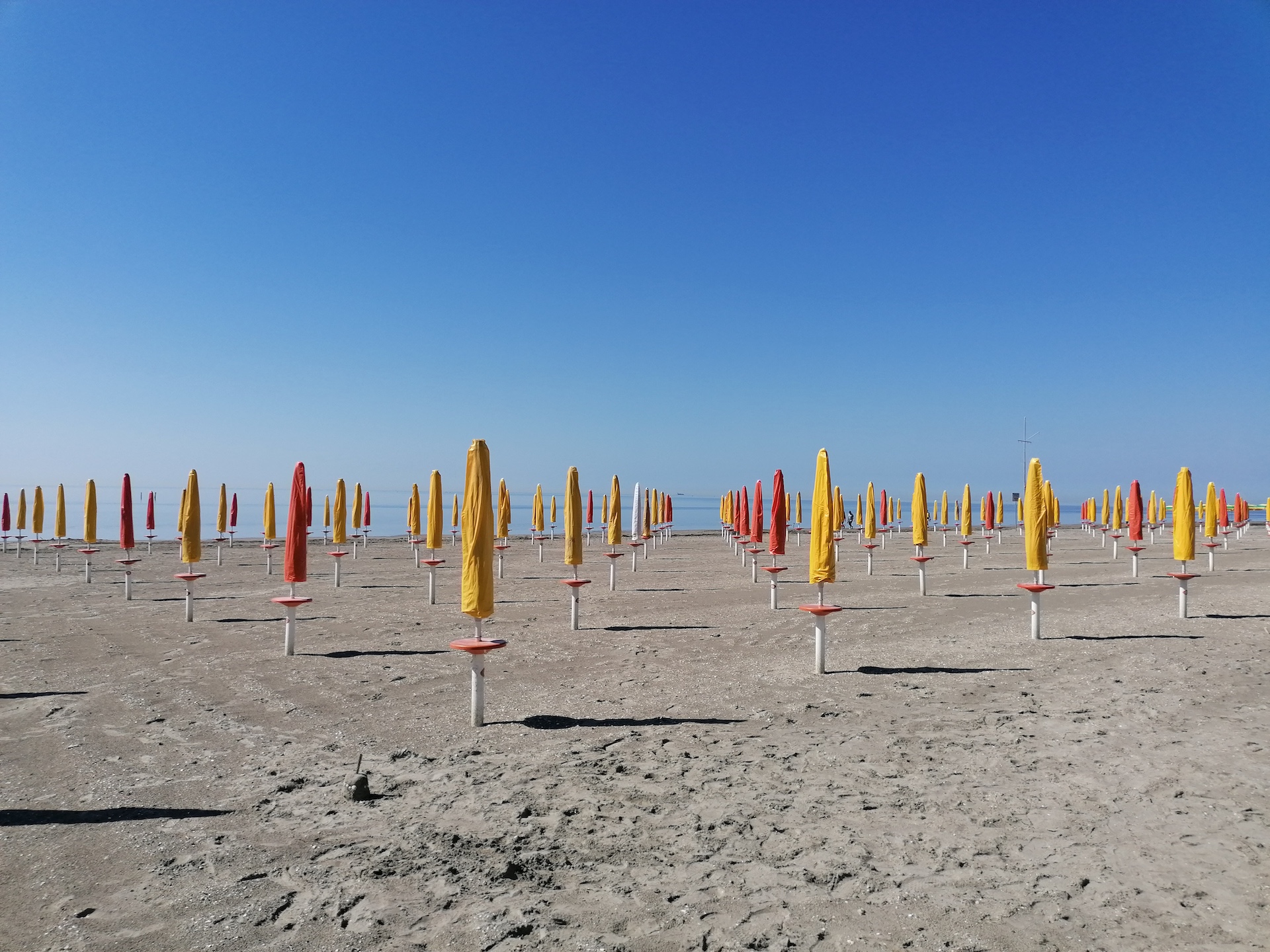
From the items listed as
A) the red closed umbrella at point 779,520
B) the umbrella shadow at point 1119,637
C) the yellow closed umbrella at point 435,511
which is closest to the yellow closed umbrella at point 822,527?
the red closed umbrella at point 779,520

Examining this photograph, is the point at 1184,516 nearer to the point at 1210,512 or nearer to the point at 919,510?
the point at 919,510

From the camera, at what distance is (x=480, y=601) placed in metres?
7.50

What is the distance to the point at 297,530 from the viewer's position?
9945mm

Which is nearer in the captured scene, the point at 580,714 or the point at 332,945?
the point at 332,945

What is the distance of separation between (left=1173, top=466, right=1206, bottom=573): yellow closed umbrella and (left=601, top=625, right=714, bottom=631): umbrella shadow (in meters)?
8.92

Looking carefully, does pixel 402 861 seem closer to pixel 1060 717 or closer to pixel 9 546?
pixel 1060 717

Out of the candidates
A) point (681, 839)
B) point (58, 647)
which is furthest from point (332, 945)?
point (58, 647)

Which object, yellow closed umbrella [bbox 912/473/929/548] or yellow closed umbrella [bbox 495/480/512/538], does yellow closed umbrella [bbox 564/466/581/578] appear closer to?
yellow closed umbrella [bbox 912/473/929/548]

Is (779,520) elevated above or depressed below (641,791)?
above

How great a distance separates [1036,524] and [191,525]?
46.8ft

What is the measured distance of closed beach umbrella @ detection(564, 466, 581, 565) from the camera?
13258 mm

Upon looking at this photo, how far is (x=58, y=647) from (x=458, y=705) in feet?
24.9

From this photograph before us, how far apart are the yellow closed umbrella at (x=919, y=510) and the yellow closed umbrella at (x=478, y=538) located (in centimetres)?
1092

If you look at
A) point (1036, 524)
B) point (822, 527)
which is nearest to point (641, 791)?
point (822, 527)
